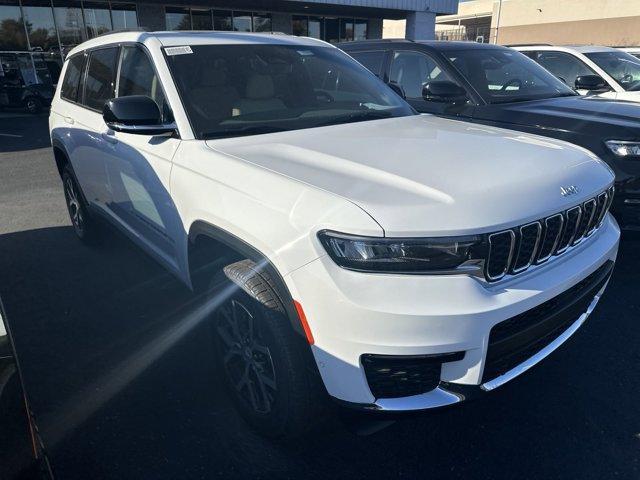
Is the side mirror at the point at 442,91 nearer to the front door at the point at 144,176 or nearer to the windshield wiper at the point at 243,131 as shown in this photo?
the windshield wiper at the point at 243,131

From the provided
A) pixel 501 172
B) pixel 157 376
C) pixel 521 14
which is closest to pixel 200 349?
pixel 157 376

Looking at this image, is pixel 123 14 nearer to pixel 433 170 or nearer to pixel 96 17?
pixel 96 17

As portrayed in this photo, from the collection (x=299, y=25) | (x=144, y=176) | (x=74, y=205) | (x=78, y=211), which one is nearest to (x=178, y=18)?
(x=299, y=25)

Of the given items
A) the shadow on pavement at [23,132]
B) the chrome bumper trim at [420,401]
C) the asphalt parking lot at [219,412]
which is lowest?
the shadow on pavement at [23,132]

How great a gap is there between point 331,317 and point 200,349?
63.6 inches

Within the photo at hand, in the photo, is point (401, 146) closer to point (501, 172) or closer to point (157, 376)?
point (501, 172)

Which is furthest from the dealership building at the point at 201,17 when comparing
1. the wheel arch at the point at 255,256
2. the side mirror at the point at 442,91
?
the wheel arch at the point at 255,256

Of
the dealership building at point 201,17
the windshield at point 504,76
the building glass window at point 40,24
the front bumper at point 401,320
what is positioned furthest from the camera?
the dealership building at point 201,17

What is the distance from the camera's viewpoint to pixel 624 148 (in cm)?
399

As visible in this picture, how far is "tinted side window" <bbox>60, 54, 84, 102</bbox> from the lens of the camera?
440 centimetres

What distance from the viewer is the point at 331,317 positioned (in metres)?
1.82

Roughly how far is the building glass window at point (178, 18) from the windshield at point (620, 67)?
1634 cm

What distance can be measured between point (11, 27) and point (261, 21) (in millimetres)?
9410

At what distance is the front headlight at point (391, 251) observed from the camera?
71.5 inches
